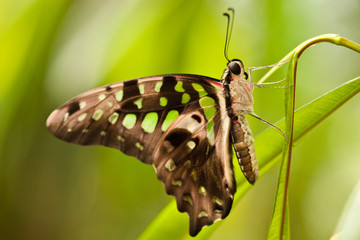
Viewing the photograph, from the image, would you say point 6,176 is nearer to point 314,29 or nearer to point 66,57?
point 66,57

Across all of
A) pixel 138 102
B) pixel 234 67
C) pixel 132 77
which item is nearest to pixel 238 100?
pixel 234 67

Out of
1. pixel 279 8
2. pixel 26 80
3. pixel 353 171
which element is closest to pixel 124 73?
pixel 26 80

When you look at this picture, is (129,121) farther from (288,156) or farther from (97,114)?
(288,156)

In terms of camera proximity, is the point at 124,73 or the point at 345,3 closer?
the point at 345,3

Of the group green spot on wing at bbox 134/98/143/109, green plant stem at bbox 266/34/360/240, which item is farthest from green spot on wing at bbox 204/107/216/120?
green plant stem at bbox 266/34/360/240

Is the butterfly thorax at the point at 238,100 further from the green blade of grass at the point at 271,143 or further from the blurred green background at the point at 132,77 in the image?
the blurred green background at the point at 132,77
